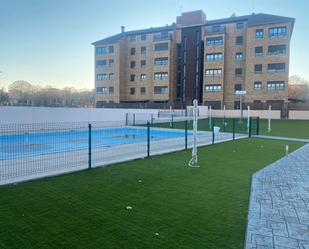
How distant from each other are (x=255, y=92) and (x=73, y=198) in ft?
136

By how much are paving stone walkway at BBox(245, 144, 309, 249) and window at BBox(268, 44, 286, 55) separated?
36.8 metres

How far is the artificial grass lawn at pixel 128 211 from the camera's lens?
3502 millimetres

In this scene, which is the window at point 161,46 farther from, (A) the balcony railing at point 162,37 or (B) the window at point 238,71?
(B) the window at point 238,71

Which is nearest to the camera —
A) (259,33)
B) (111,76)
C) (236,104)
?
(259,33)

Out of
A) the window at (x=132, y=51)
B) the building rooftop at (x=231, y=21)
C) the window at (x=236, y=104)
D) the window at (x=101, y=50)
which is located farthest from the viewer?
the window at (x=101, y=50)

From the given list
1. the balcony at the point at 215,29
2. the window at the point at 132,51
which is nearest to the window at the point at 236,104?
the balcony at the point at 215,29

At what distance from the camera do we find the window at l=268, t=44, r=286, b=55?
3972 centimetres

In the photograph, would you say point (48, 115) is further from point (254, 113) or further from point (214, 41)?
point (214, 41)

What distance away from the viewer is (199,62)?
4803 centimetres

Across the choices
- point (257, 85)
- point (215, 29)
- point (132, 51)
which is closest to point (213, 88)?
point (257, 85)

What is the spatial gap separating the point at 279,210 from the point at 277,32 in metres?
41.9

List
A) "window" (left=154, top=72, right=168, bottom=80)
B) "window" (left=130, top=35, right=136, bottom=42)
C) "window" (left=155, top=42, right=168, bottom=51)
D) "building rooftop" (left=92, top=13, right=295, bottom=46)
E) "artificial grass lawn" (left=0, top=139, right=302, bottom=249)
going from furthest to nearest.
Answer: "window" (left=130, top=35, right=136, bottom=42) → "window" (left=154, top=72, right=168, bottom=80) → "window" (left=155, top=42, right=168, bottom=51) → "building rooftop" (left=92, top=13, right=295, bottom=46) → "artificial grass lawn" (left=0, top=139, right=302, bottom=249)

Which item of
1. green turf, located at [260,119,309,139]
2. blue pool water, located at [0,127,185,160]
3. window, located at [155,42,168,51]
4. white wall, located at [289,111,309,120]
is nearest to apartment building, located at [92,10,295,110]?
window, located at [155,42,168,51]

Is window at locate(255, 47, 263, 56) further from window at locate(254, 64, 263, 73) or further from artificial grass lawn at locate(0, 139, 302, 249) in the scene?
artificial grass lawn at locate(0, 139, 302, 249)
